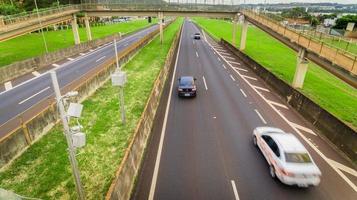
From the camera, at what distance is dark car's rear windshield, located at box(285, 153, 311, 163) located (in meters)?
11.4

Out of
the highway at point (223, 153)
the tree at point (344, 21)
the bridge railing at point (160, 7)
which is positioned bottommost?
the highway at point (223, 153)

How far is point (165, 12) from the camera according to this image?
55.2 metres

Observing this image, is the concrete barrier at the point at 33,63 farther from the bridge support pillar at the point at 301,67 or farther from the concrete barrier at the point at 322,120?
the bridge support pillar at the point at 301,67

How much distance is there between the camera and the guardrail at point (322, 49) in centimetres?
1642

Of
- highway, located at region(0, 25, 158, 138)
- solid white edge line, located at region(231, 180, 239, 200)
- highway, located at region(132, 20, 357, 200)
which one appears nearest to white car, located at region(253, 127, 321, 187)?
highway, located at region(132, 20, 357, 200)

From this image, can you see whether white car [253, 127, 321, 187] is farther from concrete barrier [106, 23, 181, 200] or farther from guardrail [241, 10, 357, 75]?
guardrail [241, 10, 357, 75]

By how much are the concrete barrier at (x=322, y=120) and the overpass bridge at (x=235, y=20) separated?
2384 millimetres

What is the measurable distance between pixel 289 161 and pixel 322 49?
517 inches

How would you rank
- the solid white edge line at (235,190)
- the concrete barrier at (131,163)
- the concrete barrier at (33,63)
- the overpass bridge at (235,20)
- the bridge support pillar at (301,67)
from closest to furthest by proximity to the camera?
the concrete barrier at (131,163), the solid white edge line at (235,190), the overpass bridge at (235,20), the bridge support pillar at (301,67), the concrete barrier at (33,63)

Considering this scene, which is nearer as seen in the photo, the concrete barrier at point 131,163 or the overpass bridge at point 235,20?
the concrete barrier at point 131,163

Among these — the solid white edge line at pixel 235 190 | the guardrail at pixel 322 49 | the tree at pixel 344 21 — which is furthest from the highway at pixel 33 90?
the tree at pixel 344 21

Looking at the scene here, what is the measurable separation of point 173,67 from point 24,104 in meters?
19.5

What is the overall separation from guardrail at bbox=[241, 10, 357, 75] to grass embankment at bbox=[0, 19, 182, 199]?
15.5 meters

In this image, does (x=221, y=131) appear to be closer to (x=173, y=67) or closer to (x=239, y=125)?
(x=239, y=125)
